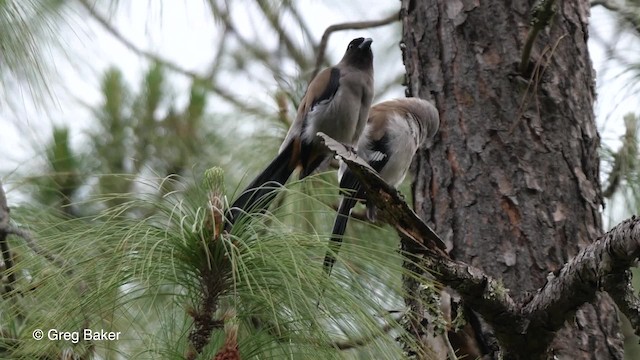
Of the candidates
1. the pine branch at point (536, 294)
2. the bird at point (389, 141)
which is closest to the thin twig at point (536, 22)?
the bird at point (389, 141)

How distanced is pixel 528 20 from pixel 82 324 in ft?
4.27

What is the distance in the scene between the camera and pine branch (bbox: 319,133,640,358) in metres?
1.44

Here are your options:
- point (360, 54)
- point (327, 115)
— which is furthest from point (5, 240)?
point (360, 54)

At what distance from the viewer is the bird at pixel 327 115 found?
97.7 inches

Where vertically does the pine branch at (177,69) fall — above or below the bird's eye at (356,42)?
above

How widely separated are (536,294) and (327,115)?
110 centimetres

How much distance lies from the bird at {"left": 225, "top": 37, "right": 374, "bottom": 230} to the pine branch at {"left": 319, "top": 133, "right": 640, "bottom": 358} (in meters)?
0.80

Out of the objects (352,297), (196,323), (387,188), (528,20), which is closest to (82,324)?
(196,323)

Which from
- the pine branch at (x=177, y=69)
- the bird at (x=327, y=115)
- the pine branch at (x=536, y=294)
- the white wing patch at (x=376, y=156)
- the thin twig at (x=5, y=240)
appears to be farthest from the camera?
the pine branch at (x=177, y=69)

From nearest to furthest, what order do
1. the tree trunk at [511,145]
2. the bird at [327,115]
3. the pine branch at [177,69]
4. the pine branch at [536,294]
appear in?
1. the pine branch at [536,294]
2. the tree trunk at [511,145]
3. the bird at [327,115]
4. the pine branch at [177,69]

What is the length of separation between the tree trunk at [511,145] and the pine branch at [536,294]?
0.26 meters

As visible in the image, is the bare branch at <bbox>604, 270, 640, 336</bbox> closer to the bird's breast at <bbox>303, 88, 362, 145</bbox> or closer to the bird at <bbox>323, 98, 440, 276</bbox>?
the bird at <bbox>323, 98, 440, 276</bbox>

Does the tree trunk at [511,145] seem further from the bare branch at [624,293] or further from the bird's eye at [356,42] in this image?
the bird's eye at [356,42]

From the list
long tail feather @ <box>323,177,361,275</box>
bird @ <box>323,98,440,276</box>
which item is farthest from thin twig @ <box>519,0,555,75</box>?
long tail feather @ <box>323,177,361,275</box>
